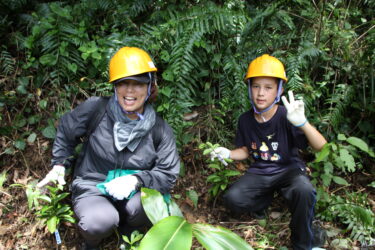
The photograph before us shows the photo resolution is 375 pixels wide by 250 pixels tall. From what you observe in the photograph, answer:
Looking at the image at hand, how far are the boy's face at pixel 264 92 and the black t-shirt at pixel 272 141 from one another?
0.18 m

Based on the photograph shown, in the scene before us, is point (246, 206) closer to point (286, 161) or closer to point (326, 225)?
point (286, 161)

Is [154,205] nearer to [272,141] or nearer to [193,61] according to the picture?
[272,141]

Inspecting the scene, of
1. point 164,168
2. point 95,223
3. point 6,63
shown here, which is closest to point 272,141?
point 164,168

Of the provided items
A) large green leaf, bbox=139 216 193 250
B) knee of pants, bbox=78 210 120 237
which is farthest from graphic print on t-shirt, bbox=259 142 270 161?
large green leaf, bbox=139 216 193 250

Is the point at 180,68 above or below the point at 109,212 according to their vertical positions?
above

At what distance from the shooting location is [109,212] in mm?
2760

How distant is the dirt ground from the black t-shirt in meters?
0.66

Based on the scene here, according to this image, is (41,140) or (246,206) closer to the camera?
Result: (246,206)

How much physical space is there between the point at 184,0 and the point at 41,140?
103 inches

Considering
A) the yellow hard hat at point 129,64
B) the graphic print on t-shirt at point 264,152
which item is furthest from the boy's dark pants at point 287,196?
the yellow hard hat at point 129,64

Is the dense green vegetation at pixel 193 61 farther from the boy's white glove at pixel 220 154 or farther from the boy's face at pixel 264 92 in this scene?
the boy's face at pixel 264 92

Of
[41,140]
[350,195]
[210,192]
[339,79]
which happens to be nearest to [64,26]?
[41,140]

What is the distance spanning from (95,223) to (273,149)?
188cm

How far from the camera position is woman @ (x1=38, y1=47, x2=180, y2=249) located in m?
2.75
